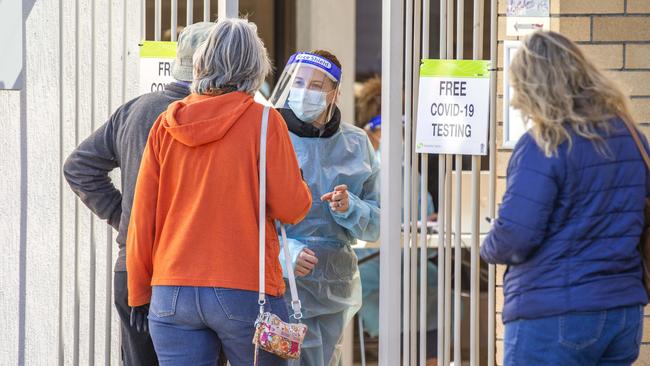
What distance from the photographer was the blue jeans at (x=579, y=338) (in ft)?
9.78

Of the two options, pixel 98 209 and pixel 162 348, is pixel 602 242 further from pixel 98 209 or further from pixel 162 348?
pixel 98 209

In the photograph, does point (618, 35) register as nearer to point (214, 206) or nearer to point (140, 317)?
point (214, 206)

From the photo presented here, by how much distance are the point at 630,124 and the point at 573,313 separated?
0.55m

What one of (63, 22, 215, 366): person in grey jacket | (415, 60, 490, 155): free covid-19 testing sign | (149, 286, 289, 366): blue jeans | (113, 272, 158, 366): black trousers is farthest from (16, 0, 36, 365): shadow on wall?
(415, 60, 490, 155): free covid-19 testing sign

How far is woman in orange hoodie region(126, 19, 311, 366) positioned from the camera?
→ 10.7ft

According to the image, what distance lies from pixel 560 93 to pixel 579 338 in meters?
0.67

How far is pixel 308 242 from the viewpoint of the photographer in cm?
420

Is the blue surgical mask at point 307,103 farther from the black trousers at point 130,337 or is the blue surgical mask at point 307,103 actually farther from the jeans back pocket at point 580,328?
the jeans back pocket at point 580,328

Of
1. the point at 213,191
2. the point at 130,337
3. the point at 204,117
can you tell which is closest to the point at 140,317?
the point at 130,337

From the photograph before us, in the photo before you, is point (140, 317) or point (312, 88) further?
point (312, 88)

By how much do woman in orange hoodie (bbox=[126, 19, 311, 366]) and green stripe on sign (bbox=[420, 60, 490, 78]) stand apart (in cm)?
105

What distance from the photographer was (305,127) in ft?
13.8

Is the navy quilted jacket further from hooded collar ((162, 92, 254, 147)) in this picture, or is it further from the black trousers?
the black trousers

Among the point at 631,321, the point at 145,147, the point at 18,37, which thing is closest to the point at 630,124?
the point at 631,321
